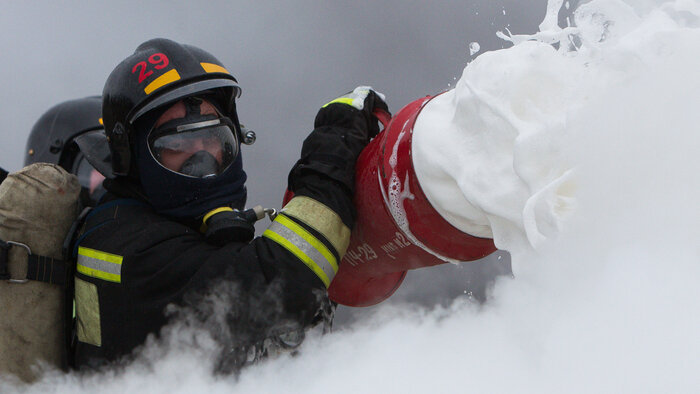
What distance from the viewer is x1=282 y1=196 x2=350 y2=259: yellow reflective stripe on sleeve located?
1.80 metres

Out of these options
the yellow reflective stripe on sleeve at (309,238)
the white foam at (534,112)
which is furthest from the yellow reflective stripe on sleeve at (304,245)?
the white foam at (534,112)

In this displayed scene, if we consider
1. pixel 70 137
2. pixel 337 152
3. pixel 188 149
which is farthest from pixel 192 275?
pixel 70 137

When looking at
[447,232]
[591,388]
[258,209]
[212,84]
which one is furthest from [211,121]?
[591,388]

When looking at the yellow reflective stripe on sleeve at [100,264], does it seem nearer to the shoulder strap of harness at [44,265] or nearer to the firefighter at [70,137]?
the shoulder strap of harness at [44,265]

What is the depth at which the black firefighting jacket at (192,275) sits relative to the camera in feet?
5.50

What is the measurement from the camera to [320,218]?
1820mm

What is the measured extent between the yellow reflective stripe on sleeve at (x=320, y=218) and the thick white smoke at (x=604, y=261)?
49 centimetres

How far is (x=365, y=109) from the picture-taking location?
2148mm

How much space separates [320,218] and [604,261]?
3.25ft

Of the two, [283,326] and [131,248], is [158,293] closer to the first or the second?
[131,248]

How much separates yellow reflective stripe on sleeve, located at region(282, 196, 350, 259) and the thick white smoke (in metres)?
0.49

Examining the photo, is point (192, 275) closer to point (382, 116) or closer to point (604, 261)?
point (382, 116)

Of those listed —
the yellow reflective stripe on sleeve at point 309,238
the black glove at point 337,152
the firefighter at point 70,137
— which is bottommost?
the firefighter at point 70,137

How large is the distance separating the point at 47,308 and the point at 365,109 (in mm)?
1165
